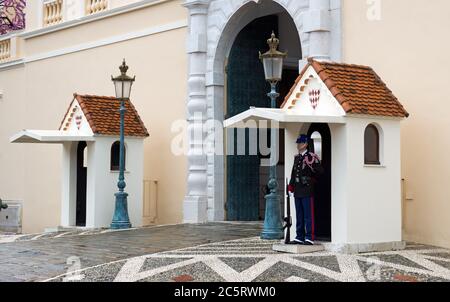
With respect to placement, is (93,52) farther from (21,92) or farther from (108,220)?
(108,220)

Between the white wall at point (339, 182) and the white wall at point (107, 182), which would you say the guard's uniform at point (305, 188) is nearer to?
the white wall at point (339, 182)

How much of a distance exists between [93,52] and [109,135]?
14.7 ft

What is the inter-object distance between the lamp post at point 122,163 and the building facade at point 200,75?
4.55ft

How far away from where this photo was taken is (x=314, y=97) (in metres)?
11.0

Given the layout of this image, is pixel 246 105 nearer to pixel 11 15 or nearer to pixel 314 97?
pixel 314 97

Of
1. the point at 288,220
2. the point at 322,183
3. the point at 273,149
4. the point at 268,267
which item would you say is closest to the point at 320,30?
the point at 273,149

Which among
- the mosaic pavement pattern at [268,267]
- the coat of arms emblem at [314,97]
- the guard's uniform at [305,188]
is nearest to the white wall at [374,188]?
the mosaic pavement pattern at [268,267]

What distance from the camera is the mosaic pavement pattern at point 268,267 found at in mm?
8789

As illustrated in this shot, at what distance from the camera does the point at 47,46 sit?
2102cm

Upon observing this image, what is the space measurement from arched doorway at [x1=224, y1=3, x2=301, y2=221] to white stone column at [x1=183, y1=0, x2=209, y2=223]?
481mm

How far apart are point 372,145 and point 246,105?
5.82m

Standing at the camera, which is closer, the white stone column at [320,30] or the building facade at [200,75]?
the building facade at [200,75]

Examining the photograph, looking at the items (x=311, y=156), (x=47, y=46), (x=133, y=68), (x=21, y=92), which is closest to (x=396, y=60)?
(x=311, y=156)

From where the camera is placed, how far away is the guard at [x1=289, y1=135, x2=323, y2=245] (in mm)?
10594
